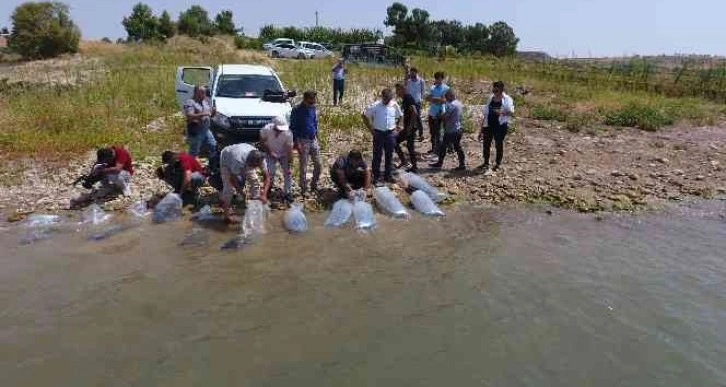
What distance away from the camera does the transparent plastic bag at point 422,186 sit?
930 cm

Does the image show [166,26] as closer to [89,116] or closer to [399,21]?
[399,21]

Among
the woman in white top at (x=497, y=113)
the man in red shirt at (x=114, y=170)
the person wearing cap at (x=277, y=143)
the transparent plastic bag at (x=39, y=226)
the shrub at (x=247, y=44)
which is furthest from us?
the shrub at (x=247, y=44)

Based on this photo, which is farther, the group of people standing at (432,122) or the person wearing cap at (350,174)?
the group of people standing at (432,122)

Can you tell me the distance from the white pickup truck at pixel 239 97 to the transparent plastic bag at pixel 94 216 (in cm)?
279

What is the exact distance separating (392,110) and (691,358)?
5.50 m

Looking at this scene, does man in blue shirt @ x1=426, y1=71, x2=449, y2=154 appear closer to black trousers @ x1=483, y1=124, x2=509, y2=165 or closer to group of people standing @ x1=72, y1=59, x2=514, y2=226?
group of people standing @ x1=72, y1=59, x2=514, y2=226

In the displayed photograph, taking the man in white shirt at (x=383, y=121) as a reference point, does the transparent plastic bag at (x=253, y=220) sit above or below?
below

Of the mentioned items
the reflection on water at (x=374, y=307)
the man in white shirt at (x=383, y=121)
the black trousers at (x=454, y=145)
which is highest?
the man in white shirt at (x=383, y=121)

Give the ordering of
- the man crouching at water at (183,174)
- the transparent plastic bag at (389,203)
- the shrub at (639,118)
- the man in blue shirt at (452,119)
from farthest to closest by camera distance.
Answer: the shrub at (639,118)
the man in blue shirt at (452,119)
the transparent plastic bag at (389,203)
the man crouching at water at (183,174)

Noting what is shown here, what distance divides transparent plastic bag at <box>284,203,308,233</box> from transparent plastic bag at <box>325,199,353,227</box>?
34cm

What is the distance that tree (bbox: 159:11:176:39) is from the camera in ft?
160

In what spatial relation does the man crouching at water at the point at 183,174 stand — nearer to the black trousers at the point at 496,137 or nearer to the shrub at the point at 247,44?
the black trousers at the point at 496,137

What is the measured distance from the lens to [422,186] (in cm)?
947

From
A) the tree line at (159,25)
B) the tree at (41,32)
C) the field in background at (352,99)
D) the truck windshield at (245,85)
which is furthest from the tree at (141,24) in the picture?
the truck windshield at (245,85)
